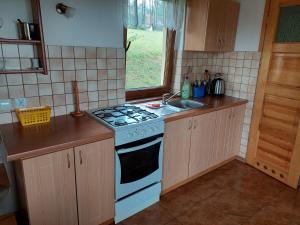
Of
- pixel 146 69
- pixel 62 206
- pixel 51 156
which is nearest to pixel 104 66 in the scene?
pixel 146 69

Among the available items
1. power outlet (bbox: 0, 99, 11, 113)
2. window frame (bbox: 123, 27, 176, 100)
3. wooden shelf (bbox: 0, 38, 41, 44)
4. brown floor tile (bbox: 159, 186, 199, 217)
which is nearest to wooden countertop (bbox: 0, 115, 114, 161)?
power outlet (bbox: 0, 99, 11, 113)

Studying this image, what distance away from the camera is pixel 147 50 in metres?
2.46

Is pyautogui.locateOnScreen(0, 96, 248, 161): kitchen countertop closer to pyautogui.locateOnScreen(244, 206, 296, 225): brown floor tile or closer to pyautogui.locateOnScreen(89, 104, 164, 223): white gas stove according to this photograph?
pyautogui.locateOnScreen(89, 104, 164, 223): white gas stove

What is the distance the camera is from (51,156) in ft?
4.42

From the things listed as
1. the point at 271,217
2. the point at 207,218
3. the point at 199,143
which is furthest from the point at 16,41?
the point at 271,217

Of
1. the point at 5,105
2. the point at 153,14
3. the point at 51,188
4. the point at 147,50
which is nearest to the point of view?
the point at 51,188

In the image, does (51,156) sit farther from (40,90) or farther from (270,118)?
(270,118)

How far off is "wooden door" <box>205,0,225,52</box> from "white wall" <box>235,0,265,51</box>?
0.32m

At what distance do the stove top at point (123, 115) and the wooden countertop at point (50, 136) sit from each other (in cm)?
9

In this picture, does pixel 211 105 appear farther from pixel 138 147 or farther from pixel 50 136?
pixel 50 136

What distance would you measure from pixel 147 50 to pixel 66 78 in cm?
99

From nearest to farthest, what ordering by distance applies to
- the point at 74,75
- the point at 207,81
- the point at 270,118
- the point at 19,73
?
the point at 19,73, the point at 74,75, the point at 270,118, the point at 207,81

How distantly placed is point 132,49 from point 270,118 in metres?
1.70

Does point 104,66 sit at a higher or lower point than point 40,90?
higher
